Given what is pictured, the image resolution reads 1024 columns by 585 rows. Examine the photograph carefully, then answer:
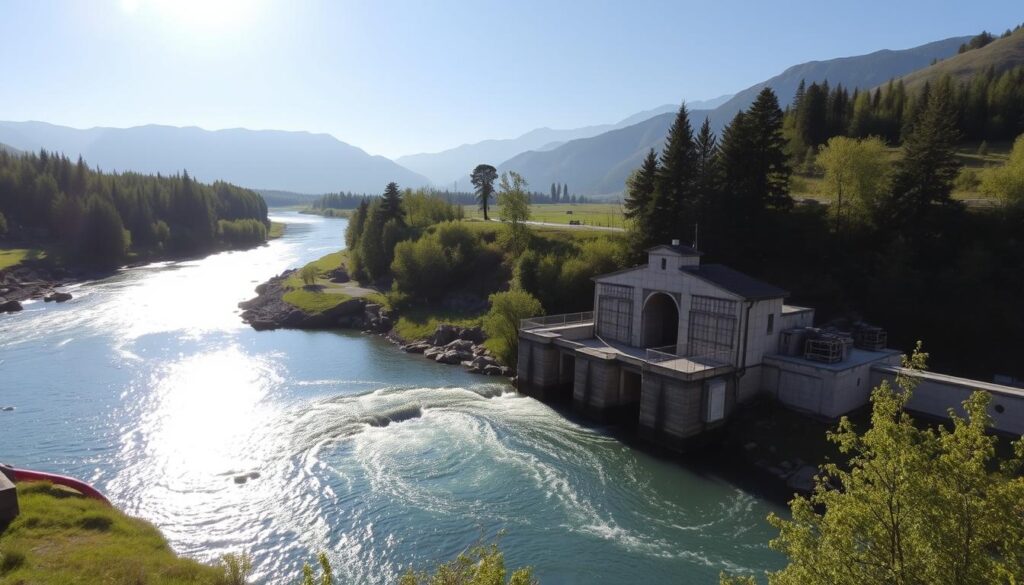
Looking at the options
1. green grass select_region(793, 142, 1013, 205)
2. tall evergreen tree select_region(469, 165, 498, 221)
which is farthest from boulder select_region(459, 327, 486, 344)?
tall evergreen tree select_region(469, 165, 498, 221)

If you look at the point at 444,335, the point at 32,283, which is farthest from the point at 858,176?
the point at 32,283

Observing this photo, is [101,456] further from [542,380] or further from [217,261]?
[217,261]

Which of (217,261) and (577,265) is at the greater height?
(577,265)

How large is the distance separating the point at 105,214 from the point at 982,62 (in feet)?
566

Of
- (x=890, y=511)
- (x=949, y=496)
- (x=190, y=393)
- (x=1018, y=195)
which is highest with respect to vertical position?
(x=1018, y=195)

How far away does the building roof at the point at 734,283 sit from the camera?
3309 cm

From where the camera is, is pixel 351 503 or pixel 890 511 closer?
pixel 890 511

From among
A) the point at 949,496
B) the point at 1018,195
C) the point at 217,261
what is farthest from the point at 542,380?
the point at 217,261

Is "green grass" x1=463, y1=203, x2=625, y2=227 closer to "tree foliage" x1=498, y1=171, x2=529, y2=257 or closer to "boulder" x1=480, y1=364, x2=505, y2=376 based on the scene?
"tree foliage" x1=498, y1=171, x2=529, y2=257

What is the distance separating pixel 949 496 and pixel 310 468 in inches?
1077

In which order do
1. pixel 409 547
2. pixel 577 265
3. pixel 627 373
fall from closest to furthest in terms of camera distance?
pixel 409 547, pixel 627 373, pixel 577 265

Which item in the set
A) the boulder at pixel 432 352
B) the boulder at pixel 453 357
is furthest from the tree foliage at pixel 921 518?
the boulder at pixel 432 352

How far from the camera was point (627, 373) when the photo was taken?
3716cm

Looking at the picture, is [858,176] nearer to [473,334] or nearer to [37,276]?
[473,334]
